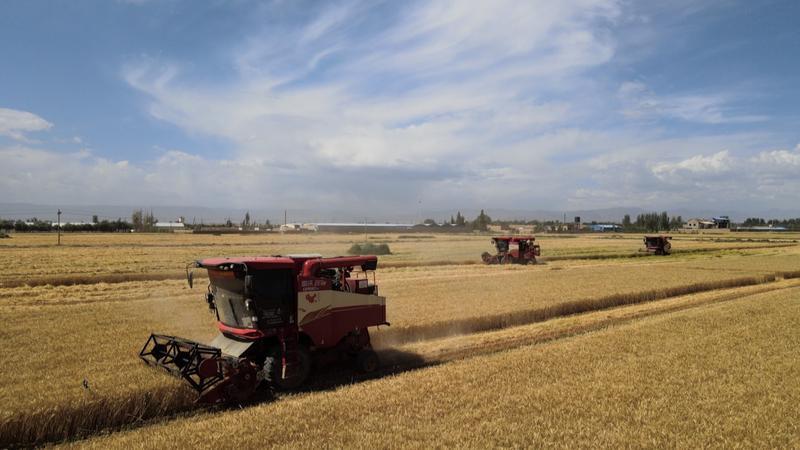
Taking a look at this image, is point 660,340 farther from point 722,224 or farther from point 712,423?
point 722,224

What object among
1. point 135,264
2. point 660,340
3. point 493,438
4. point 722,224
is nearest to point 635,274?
point 660,340

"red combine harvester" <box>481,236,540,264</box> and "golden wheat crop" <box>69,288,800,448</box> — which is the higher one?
"red combine harvester" <box>481,236,540,264</box>

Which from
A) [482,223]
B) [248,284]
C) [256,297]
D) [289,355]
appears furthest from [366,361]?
[482,223]

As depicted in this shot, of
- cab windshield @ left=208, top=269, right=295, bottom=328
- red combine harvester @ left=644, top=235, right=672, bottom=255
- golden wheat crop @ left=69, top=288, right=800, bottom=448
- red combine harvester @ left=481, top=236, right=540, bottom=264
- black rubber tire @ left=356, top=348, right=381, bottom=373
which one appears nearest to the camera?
golden wheat crop @ left=69, top=288, right=800, bottom=448

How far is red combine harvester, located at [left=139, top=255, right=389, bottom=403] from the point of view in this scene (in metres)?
9.50

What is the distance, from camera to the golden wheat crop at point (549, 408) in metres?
7.41

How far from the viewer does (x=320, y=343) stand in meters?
10.9

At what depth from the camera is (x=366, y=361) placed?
11.5 m

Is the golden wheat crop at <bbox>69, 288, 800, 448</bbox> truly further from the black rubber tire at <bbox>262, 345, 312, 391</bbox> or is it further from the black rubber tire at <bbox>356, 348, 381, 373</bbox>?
the black rubber tire at <bbox>356, 348, 381, 373</bbox>

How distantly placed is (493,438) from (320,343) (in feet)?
15.2

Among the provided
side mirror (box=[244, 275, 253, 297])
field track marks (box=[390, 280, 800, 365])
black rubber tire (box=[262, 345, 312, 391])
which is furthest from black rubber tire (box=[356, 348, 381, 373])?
side mirror (box=[244, 275, 253, 297])

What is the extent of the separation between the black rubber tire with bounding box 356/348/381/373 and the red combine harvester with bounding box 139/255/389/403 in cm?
2

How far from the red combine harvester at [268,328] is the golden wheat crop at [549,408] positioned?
2.31ft

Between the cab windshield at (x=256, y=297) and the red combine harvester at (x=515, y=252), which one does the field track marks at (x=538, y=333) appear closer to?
the cab windshield at (x=256, y=297)
